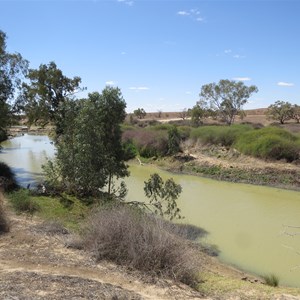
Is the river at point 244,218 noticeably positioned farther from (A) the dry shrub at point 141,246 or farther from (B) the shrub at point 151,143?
(B) the shrub at point 151,143

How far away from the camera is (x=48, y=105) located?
1099 inches

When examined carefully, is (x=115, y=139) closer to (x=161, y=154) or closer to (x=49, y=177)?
(x=49, y=177)

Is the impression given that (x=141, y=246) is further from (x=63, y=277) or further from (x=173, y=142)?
(x=173, y=142)

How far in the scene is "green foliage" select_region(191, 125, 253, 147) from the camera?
3825 cm

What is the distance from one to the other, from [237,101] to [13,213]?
55.9 m

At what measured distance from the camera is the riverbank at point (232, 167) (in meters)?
27.4

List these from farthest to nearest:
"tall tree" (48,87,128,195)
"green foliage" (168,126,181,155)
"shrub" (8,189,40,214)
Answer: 1. "green foliage" (168,126,181,155)
2. "tall tree" (48,87,128,195)
3. "shrub" (8,189,40,214)

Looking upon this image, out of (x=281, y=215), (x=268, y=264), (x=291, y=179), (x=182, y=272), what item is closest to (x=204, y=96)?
(x=291, y=179)

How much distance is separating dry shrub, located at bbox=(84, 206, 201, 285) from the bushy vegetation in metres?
23.9

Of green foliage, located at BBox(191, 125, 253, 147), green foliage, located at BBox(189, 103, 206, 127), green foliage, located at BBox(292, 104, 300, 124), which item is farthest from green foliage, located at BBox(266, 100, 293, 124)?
green foliage, located at BBox(191, 125, 253, 147)

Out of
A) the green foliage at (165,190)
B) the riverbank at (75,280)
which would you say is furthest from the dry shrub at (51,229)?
the green foliage at (165,190)

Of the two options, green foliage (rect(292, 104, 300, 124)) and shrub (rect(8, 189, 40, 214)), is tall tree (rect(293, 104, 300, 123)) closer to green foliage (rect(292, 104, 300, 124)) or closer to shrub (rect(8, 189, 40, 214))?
green foliage (rect(292, 104, 300, 124))

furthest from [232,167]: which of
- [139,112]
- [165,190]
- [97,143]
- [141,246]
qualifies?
[139,112]

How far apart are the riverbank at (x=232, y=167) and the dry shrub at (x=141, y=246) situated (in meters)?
18.9
